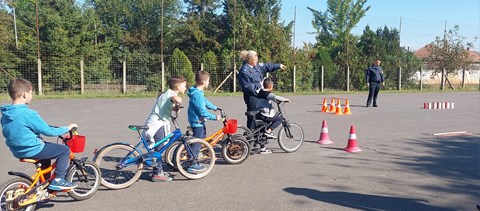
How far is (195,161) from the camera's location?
19.5 ft

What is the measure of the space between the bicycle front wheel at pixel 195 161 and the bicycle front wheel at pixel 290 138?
1873 mm

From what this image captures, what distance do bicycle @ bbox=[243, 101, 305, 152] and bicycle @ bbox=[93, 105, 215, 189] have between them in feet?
4.66

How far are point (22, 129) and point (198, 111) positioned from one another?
251 centimetres

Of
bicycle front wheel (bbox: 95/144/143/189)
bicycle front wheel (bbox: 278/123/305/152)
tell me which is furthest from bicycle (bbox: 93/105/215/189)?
bicycle front wheel (bbox: 278/123/305/152)

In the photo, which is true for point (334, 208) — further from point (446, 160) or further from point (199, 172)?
point (446, 160)

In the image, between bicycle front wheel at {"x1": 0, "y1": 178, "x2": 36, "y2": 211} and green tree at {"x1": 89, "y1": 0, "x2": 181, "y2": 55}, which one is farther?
green tree at {"x1": 89, "y1": 0, "x2": 181, "y2": 55}

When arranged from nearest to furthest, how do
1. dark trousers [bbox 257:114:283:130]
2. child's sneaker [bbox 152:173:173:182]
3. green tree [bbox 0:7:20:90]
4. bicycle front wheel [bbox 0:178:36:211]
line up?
bicycle front wheel [bbox 0:178:36:211] → child's sneaker [bbox 152:173:173:182] → dark trousers [bbox 257:114:283:130] → green tree [bbox 0:7:20:90]

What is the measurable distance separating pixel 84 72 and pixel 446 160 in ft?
63.7

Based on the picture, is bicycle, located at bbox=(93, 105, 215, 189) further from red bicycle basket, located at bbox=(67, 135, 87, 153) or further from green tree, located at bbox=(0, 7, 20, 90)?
green tree, located at bbox=(0, 7, 20, 90)

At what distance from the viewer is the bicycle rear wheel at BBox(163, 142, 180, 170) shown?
19.2 feet

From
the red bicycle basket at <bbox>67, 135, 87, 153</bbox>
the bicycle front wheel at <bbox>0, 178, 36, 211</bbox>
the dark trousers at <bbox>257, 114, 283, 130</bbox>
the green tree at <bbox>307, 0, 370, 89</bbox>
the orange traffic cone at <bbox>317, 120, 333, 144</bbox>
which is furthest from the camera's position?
the green tree at <bbox>307, 0, 370, 89</bbox>

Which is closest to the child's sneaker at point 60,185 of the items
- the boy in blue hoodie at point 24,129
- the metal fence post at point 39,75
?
the boy in blue hoodie at point 24,129

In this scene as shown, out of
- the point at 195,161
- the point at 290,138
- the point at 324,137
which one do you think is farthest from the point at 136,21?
the point at 195,161

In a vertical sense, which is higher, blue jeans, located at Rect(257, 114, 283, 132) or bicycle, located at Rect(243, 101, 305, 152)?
blue jeans, located at Rect(257, 114, 283, 132)
